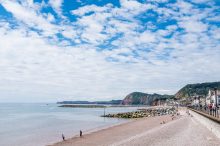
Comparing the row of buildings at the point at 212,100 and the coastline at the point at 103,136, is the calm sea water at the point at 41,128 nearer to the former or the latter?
the coastline at the point at 103,136

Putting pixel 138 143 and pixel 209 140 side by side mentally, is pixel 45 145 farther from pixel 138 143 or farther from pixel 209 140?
pixel 209 140

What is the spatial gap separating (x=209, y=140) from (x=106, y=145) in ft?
33.9

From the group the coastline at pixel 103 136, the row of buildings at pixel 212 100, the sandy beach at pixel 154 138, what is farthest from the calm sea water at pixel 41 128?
the row of buildings at pixel 212 100

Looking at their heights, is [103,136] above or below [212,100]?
below

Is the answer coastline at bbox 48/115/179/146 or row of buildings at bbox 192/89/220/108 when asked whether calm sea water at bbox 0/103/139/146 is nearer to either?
coastline at bbox 48/115/179/146

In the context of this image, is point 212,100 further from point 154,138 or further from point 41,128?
point 154,138

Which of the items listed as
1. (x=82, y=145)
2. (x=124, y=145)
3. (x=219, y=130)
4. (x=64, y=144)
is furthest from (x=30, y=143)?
(x=219, y=130)

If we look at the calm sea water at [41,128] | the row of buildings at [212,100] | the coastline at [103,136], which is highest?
the row of buildings at [212,100]

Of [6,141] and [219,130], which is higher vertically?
[219,130]

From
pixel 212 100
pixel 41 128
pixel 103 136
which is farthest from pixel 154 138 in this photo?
pixel 212 100

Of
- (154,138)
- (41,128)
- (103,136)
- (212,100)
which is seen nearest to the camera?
(154,138)

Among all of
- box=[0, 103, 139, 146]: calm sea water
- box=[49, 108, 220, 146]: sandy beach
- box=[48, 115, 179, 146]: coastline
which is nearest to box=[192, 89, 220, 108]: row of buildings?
box=[49, 108, 220, 146]: sandy beach

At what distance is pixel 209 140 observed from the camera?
31.8 m

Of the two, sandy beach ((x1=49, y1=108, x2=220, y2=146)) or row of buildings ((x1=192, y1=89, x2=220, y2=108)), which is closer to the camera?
sandy beach ((x1=49, y1=108, x2=220, y2=146))
